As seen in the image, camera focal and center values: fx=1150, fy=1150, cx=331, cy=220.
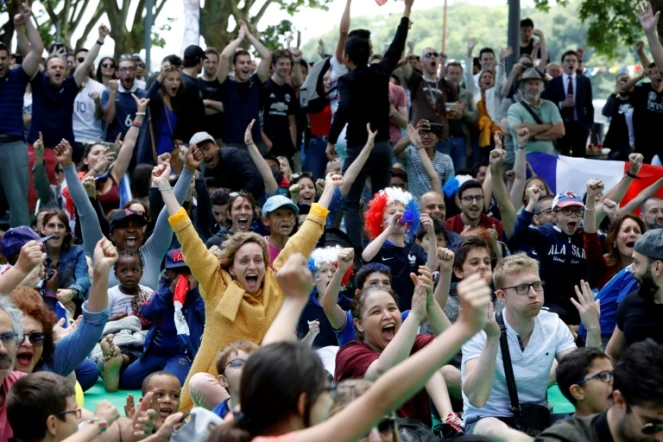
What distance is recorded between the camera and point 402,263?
28.7ft

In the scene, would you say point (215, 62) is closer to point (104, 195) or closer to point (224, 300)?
point (104, 195)

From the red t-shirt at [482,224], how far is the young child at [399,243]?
34.7 inches

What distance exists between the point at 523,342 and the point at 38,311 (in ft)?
8.57

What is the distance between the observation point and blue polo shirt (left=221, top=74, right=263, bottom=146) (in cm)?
1273

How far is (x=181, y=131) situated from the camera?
12.2 metres

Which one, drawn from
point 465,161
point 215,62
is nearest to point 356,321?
point 215,62

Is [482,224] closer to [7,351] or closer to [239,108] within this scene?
[239,108]

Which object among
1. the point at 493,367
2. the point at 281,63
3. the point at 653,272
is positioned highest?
the point at 281,63

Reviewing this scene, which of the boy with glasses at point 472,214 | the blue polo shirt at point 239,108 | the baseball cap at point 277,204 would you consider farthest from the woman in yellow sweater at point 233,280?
the blue polo shirt at point 239,108

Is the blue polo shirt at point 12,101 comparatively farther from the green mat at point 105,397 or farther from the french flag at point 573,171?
the french flag at point 573,171

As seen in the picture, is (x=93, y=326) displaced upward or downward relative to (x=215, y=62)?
downward

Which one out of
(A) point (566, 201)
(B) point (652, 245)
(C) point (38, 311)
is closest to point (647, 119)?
(A) point (566, 201)

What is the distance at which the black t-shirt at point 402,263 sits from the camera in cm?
865

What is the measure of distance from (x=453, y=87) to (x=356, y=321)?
8249 mm
